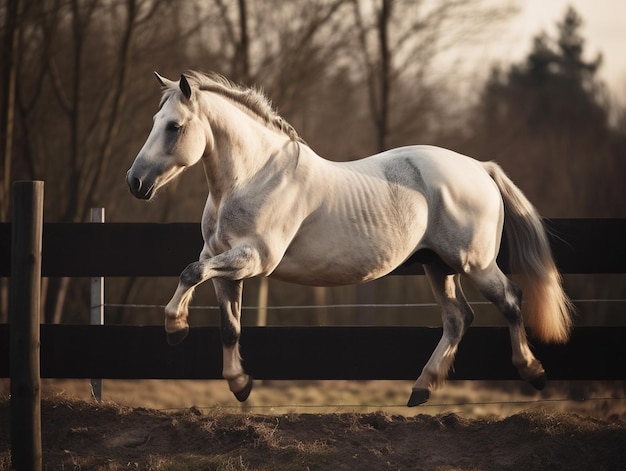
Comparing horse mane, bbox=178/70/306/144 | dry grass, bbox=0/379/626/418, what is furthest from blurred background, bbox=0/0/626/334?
horse mane, bbox=178/70/306/144

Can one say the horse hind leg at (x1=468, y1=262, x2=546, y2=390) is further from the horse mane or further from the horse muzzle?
the horse muzzle

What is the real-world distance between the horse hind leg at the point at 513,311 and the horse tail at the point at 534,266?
0.16 metres

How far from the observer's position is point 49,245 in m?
5.93

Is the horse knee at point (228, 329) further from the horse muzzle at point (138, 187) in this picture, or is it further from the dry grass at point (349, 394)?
the dry grass at point (349, 394)

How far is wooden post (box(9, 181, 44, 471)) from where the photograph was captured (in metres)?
4.55

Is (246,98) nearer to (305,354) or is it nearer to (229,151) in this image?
(229,151)

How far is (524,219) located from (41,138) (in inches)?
306

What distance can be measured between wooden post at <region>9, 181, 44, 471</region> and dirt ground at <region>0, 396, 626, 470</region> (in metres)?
0.30

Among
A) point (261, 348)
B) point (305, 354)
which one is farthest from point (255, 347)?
point (305, 354)

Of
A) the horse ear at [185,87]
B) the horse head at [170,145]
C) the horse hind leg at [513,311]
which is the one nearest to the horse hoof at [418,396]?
the horse hind leg at [513,311]

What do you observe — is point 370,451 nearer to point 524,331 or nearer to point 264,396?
point 524,331

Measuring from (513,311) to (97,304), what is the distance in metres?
3.01

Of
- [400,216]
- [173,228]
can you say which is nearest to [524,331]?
[400,216]

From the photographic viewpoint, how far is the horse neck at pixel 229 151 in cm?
487
